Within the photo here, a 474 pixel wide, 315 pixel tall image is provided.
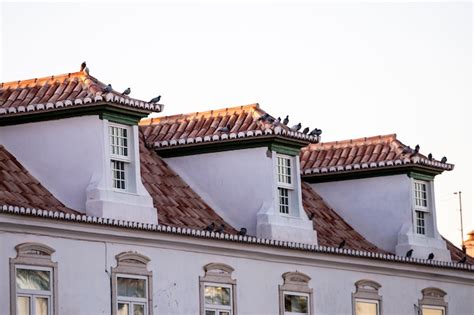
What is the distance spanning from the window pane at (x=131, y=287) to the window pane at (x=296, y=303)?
543 centimetres

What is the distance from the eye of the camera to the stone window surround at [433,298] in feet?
163

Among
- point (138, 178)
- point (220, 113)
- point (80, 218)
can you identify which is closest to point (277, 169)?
point (220, 113)

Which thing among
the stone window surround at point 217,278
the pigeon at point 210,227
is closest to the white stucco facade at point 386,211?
the stone window surround at point 217,278

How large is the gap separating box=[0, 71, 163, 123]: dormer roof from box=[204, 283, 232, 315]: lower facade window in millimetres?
4186

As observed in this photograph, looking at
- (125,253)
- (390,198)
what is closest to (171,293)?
(125,253)

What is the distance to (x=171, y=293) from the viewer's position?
41.0 m

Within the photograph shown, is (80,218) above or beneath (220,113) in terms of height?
beneath

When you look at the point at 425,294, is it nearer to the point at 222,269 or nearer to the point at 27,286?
the point at 222,269

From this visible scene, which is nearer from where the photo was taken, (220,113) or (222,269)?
(222,269)

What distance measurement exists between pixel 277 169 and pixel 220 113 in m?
2.31

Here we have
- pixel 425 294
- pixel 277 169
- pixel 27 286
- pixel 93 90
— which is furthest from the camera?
pixel 425 294

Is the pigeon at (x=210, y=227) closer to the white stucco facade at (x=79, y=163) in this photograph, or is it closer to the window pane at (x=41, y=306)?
the white stucco facade at (x=79, y=163)

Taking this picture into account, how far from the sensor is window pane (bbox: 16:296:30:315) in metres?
37.2

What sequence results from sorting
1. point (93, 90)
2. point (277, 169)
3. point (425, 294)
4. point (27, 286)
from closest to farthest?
point (27, 286), point (93, 90), point (277, 169), point (425, 294)
